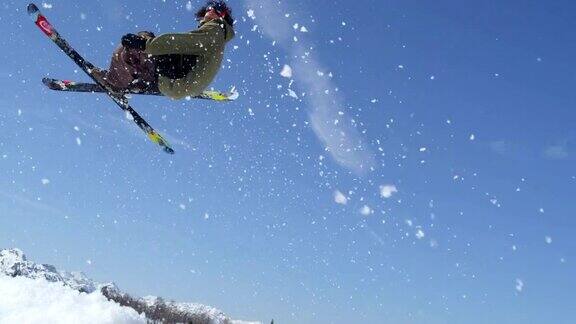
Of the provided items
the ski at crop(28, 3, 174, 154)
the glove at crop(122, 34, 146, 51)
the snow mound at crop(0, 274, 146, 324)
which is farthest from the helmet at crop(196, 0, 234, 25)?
the snow mound at crop(0, 274, 146, 324)

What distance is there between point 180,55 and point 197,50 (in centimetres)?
40

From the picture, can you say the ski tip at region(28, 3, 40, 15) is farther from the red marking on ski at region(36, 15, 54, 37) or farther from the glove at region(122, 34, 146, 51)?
the glove at region(122, 34, 146, 51)

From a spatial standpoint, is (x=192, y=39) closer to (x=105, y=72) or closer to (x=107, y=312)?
(x=105, y=72)

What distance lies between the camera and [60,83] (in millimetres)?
12016

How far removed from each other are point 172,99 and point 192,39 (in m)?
1.39

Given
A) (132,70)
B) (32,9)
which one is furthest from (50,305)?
(32,9)

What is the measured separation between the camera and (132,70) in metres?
9.21

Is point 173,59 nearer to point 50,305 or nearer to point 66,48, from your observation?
point 66,48

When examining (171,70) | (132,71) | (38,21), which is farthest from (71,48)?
(171,70)

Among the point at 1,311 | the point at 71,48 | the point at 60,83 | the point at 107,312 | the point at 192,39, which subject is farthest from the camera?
the point at 60,83

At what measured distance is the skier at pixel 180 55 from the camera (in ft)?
27.5

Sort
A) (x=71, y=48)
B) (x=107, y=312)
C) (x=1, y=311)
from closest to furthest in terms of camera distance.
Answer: (x=1, y=311) < (x=107, y=312) < (x=71, y=48)

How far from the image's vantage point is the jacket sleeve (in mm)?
8312

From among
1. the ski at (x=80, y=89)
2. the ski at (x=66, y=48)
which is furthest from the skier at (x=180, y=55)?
the ski at (x=80, y=89)
